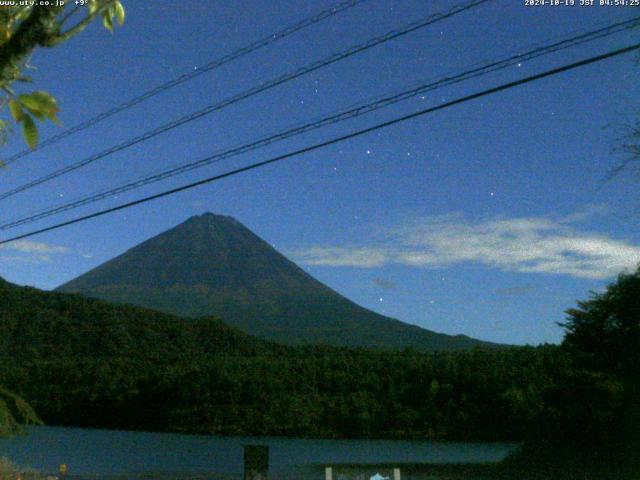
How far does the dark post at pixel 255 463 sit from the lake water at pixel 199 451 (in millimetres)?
12652

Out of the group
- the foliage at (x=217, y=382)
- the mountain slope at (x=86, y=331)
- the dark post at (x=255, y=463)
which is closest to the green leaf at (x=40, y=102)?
the dark post at (x=255, y=463)

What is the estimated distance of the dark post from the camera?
7.31m

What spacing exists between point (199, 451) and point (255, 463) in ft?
85.4

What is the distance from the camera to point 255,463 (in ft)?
24.0

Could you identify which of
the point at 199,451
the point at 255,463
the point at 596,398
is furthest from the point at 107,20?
the point at 199,451

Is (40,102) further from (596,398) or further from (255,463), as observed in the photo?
(596,398)

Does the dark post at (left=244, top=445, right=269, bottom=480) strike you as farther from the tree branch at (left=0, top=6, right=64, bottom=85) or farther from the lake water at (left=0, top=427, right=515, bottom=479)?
the lake water at (left=0, top=427, right=515, bottom=479)

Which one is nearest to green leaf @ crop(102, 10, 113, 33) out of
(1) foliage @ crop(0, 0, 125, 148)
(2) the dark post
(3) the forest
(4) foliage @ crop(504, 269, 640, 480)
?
(1) foliage @ crop(0, 0, 125, 148)

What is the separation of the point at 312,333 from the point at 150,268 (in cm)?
6320

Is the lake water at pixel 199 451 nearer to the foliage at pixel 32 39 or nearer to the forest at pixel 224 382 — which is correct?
the forest at pixel 224 382

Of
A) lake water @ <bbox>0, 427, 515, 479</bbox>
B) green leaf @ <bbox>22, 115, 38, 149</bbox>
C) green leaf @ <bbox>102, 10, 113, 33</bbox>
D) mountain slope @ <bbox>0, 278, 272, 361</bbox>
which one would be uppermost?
mountain slope @ <bbox>0, 278, 272, 361</bbox>

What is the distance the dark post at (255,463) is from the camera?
24.0 ft

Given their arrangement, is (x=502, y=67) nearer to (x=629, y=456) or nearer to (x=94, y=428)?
(x=629, y=456)

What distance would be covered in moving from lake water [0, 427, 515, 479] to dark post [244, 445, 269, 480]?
12.7 m
